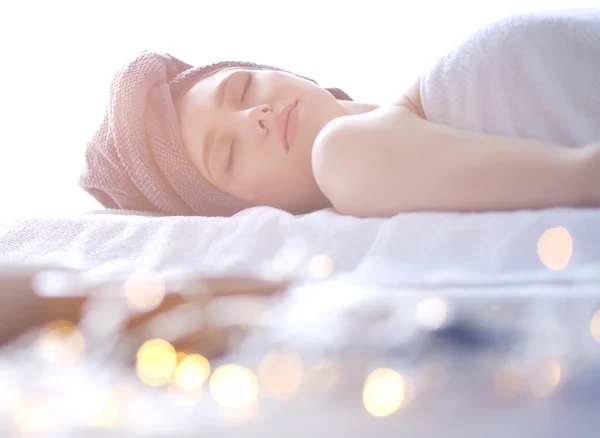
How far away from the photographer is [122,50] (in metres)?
1.85

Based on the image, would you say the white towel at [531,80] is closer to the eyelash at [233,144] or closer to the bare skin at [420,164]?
the bare skin at [420,164]

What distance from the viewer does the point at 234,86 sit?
1173 mm

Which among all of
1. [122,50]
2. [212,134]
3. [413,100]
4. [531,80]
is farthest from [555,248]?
[122,50]

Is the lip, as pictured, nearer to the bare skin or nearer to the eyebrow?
the bare skin

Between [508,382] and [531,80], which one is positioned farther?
[531,80]

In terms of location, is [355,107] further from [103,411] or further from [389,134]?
[103,411]

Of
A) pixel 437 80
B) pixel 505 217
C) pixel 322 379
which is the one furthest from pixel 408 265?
pixel 437 80

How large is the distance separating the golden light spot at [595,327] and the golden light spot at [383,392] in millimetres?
140

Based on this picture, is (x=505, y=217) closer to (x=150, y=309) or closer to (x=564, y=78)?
(x=564, y=78)

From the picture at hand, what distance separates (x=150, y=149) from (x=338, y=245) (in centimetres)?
66

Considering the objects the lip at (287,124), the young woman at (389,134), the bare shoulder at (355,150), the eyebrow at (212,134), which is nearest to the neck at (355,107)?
the young woman at (389,134)

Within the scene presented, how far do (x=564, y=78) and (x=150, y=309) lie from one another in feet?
2.13

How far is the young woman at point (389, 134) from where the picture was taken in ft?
2.41

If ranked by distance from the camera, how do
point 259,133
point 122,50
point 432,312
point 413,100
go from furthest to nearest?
1. point 122,50
2. point 259,133
3. point 413,100
4. point 432,312
